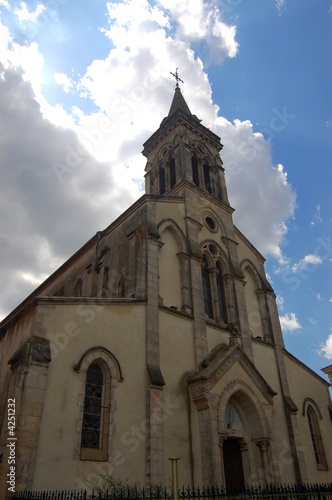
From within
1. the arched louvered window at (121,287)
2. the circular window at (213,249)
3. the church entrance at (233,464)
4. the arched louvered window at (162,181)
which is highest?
the arched louvered window at (162,181)

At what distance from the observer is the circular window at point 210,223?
21.4 meters

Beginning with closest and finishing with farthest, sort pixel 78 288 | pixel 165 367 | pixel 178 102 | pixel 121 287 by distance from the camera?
1. pixel 165 367
2. pixel 121 287
3. pixel 78 288
4. pixel 178 102

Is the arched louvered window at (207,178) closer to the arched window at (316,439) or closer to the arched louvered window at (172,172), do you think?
the arched louvered window at (172,172)

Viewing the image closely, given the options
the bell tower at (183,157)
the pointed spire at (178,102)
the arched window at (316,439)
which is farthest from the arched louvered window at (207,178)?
the arched window at (316,439)

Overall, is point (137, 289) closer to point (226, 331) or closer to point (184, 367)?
point (184, 367)

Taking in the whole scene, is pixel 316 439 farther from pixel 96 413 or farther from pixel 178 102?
pixel 178 102

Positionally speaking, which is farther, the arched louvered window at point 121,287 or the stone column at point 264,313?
the stone column at point 264,313

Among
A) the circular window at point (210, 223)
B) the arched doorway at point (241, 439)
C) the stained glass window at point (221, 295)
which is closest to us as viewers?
the arched doorway at point (241, 439)

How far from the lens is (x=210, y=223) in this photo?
A: 2183cm

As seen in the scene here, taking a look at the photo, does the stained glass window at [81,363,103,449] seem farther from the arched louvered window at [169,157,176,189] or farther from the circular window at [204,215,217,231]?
the arched louvered window at [169,157,176,189]

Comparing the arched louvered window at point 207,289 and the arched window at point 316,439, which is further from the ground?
the arched louvered window at point 207,289

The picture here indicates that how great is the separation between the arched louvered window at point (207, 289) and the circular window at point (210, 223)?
2.08m

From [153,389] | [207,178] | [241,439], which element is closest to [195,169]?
[207,178]

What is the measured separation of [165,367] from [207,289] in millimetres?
5712
